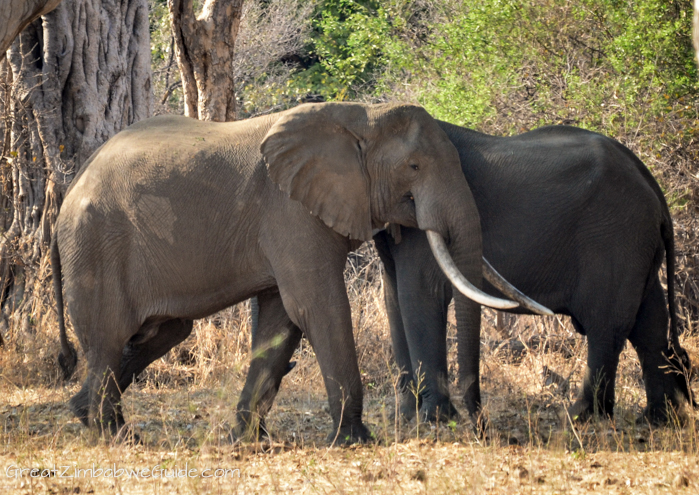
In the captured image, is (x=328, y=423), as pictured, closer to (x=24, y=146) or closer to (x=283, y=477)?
(x=283, y=477)

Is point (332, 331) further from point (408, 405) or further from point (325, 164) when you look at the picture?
point (408, 405)

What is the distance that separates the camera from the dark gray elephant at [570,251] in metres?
6.45

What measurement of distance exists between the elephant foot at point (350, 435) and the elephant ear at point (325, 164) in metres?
1.20

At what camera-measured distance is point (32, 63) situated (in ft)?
29.2

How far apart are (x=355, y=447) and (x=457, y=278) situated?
1234mm

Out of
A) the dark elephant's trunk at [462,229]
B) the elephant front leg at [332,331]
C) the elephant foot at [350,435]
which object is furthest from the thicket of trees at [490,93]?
the elephant foot at [350,435]

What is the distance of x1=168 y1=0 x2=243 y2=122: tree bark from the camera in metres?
8.63

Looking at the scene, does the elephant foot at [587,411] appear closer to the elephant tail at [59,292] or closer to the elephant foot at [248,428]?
the elephant foot at [248,428]

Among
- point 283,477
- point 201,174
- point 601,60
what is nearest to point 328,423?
point 283,477

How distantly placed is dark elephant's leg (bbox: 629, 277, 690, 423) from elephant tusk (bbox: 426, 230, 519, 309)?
1962 millimetres

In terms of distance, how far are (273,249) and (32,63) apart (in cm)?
452

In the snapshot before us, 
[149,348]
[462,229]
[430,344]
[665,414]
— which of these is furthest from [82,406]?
[665,414]

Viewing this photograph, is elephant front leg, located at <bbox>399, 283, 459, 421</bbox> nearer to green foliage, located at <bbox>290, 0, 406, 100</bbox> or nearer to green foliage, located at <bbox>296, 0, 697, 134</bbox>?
green foliage, located at <bbox>296, 0, 697, 134</bbox>

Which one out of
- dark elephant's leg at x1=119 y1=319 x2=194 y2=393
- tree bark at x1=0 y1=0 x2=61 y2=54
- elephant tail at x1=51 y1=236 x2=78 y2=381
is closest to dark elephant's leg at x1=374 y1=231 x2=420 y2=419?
dark elephant's leg at x1=119 y1=319 x2=194 y2=393
